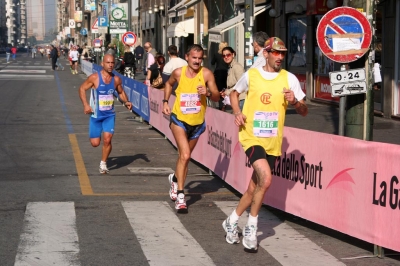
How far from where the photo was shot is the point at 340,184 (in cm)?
813

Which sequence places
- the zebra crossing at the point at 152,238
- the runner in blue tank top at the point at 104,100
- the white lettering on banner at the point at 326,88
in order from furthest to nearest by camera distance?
1. the white lettering on banner at the point at 326,88
2. the runner in blue tank top at the point at 104,100
3. the zebra crossing at the point at 152,238

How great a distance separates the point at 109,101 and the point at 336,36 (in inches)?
150

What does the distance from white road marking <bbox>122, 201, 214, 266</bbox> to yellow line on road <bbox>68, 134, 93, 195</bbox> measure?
1038mm

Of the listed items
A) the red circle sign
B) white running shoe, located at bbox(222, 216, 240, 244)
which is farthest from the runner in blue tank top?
white running shoe, located at bbox(222, 216, 240, 244)

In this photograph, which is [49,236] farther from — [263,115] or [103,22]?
[103,22]

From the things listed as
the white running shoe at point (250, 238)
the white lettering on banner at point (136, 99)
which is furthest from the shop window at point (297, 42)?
the white running shoe at point (250, 238)

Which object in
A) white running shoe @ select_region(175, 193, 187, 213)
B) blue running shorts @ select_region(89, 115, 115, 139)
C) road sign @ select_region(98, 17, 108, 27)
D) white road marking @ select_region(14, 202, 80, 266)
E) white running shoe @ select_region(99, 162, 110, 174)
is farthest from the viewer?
road sign @ select_region(98, 17, 108, 27)

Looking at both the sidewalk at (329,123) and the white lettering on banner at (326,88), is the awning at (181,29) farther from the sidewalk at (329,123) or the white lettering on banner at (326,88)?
the sidewalk at (329,123)

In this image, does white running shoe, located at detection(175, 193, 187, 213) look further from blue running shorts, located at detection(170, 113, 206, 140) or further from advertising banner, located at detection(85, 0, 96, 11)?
advertising banner, located at detection(85, 0, 96, 11)

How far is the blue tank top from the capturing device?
1282 cm

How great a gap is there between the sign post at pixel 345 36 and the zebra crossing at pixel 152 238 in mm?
2120

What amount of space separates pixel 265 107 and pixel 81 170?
5629 millimetres

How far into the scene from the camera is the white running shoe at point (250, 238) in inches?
304

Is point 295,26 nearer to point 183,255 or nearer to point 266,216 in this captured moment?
point 266,216
